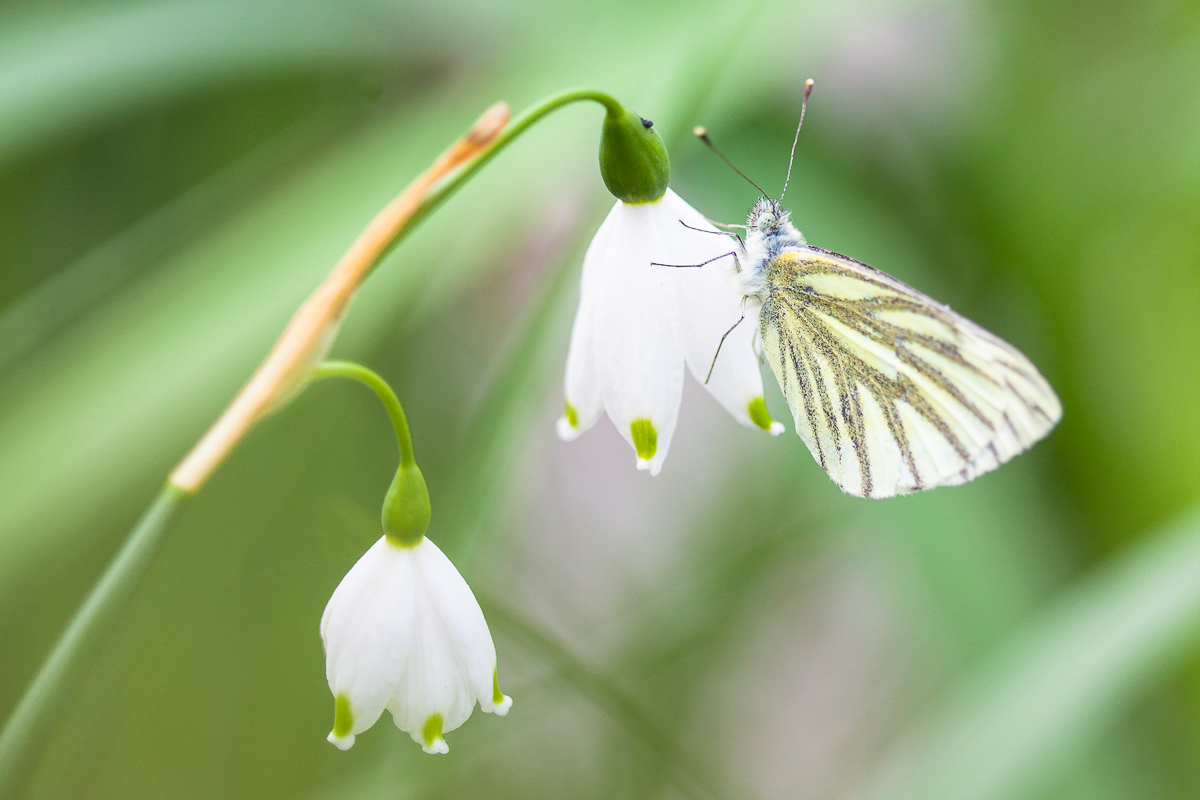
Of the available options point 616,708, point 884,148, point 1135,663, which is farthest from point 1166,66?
point 616,708

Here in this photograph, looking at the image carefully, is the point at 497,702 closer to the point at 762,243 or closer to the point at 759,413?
the point at 759,413

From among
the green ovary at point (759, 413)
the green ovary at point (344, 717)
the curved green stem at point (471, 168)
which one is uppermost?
the curved green stem at point (471, 168)

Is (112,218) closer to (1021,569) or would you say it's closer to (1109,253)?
(1021,569)

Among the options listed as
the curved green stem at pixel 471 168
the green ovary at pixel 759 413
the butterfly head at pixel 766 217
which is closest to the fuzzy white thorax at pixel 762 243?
the butterfly head at pixel 766 217

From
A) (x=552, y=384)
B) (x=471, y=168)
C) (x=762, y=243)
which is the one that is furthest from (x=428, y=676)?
(x=552, y=384)

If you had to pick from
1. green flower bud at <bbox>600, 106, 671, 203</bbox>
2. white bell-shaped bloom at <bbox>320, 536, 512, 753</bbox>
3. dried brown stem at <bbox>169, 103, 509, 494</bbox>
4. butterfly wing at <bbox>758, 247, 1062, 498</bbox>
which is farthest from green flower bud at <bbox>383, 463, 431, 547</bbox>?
butterfly wing at <bbox>758, 247, 1062, 498</bbox>

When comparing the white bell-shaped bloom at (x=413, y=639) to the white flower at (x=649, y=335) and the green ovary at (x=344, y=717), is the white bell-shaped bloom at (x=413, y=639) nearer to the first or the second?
the green ovary at (x=344, y=717)

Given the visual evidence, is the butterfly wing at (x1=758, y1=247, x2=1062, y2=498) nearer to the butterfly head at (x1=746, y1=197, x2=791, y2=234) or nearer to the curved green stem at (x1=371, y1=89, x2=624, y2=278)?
A: the butterfly head at (x1=746, y1=197, x2=791, y2=234)
